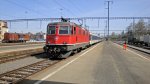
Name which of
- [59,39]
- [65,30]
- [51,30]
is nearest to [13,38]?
[51,30]

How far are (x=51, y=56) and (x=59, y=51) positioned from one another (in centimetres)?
142

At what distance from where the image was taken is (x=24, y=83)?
10031 millimetres

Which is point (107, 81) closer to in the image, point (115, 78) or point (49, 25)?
point (115, 78)

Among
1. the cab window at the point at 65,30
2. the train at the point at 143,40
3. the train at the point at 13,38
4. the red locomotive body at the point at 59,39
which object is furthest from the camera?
the train at the point at 13,38

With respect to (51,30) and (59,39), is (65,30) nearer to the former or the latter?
(59,39)

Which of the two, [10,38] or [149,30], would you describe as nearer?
[10,38]

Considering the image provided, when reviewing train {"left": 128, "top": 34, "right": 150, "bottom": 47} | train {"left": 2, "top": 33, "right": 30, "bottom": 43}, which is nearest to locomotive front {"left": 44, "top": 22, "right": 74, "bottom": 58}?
train {"left": 128, "top": 34, "right": 150, "bottom": 47}

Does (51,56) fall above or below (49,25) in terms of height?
below

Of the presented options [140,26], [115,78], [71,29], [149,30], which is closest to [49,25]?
[71,29]

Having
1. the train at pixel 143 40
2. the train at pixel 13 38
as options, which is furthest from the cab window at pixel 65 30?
the train at pixel 13 38

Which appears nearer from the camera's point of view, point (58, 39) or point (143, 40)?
point (58, 39)

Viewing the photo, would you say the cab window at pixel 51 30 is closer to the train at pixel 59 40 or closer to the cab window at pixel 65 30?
the train at pixel 59 40

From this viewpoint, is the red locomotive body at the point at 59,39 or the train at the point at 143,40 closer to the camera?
the red locomotive body at the point at 59,39

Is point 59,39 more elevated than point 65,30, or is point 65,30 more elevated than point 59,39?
point 65,30
